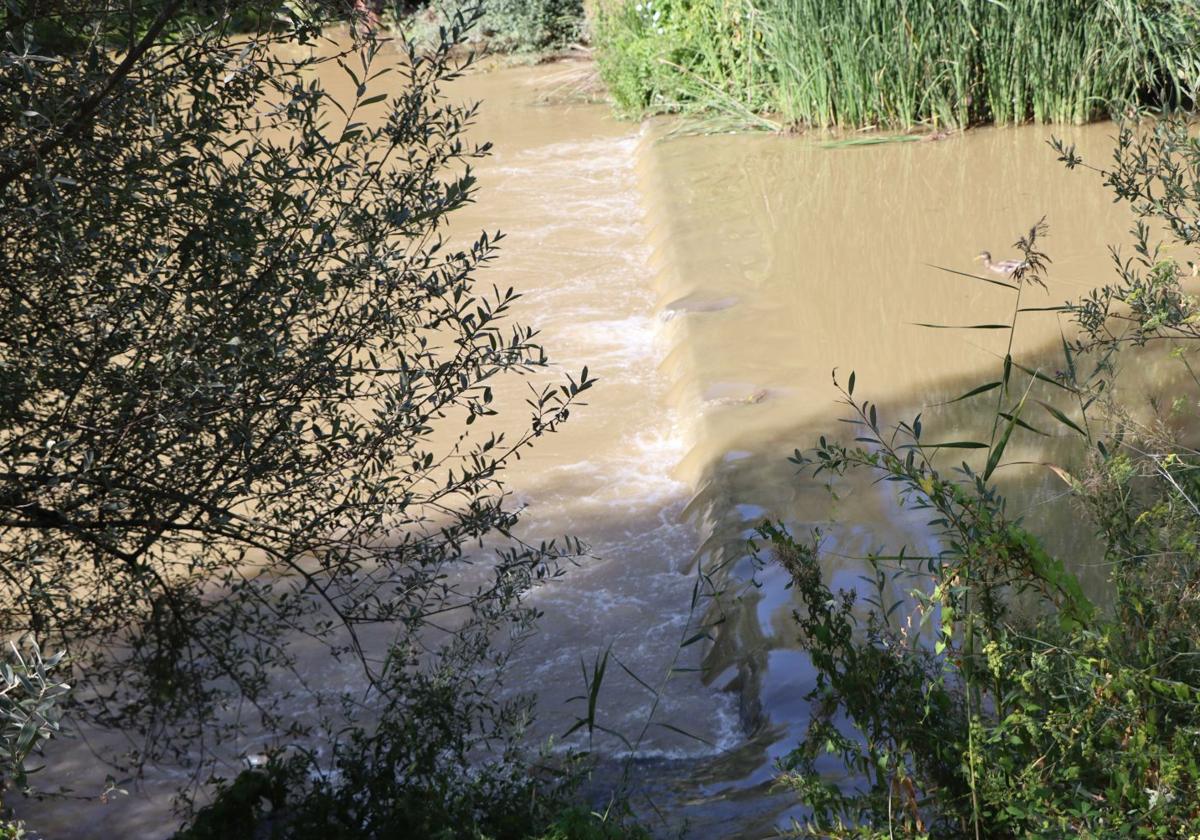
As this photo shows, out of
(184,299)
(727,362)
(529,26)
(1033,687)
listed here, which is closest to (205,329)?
(184,299)

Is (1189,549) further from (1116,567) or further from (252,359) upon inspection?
(252,359)

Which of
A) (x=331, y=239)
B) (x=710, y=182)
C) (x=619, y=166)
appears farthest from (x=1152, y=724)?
(x=619, y=166)

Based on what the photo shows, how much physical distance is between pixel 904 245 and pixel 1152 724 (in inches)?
233

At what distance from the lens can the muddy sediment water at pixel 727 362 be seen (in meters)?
4.34

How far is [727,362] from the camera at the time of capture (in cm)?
673

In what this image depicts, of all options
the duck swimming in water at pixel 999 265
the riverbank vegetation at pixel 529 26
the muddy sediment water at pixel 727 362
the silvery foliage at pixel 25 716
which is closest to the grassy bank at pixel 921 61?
the muddy sediment water at pixel 727 362

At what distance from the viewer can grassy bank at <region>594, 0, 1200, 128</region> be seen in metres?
9.27

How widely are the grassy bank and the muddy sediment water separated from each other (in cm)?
33

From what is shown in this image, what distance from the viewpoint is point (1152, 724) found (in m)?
2.40

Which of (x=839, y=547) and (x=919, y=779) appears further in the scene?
(x=839, y=547)

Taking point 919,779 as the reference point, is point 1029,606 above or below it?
below

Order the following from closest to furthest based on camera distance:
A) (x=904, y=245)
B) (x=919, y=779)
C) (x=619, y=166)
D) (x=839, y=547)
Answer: (x=919, y=779) < (x=839, y=547) < (x=904, y=245) < (x=619, y=166)

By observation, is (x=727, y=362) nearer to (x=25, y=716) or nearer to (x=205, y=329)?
(x=205, y=329)

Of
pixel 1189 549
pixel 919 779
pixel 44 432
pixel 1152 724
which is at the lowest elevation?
pixel 919 779
